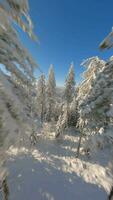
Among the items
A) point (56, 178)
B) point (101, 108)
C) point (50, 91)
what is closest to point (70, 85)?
point (50, 91)

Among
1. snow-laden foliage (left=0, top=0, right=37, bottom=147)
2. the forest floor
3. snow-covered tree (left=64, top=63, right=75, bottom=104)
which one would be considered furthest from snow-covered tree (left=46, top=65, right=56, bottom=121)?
snow-laden foliage (left=0, top=0, right=37, bottom=147)

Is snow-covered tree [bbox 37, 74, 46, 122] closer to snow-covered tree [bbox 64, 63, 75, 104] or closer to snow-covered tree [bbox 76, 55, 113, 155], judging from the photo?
snow-covered tree [bbox 64, 63, 75, 104]

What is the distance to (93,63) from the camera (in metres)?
→ 19.8

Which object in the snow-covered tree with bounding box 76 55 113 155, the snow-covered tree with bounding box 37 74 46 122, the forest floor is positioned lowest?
the forest floor

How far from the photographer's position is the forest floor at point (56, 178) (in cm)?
1368

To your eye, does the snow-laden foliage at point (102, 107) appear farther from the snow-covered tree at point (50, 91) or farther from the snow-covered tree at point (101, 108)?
the snow-covered tree at point (50, 91)

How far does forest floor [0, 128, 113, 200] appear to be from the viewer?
13680 millimetres

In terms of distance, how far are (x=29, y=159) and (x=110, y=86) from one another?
12728 mm

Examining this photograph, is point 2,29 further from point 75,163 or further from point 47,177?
point 75,163

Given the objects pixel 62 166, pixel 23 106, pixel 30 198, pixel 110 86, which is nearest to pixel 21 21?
pixel 23 106

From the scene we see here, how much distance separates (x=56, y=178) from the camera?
51.1 feet

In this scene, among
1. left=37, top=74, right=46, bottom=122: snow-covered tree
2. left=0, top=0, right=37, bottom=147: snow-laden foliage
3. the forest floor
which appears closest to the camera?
left=0, top=0, right=37, bottom=147: snow-laden foliage

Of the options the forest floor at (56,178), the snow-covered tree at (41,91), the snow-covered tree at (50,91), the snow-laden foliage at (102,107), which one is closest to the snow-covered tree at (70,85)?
the snow-covered tree at (50,91)

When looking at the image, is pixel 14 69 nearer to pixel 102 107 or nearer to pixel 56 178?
pixel 102 107
